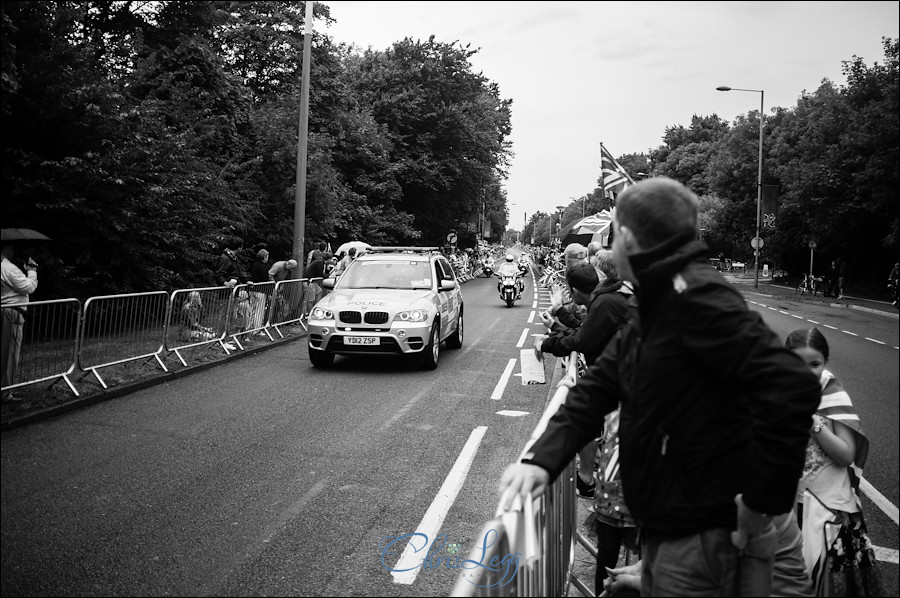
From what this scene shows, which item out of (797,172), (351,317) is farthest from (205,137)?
(797,172)

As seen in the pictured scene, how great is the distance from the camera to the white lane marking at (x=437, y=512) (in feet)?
14.0

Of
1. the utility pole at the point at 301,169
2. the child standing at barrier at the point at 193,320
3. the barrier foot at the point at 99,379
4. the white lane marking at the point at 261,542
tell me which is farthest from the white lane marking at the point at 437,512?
the utility pole at the point at 301,169

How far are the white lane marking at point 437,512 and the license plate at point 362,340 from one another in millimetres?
4044

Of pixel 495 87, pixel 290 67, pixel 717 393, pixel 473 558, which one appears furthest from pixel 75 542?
pixel 495 87

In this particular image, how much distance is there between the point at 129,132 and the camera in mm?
13977

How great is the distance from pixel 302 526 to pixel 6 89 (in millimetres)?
10538

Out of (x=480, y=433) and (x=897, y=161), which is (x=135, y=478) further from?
(x=897, y=161)

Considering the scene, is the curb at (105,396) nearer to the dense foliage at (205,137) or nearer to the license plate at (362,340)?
the license plate at (362,340)

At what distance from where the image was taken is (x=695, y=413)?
206cm

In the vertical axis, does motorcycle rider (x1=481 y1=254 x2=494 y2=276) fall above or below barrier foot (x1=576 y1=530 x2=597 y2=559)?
above

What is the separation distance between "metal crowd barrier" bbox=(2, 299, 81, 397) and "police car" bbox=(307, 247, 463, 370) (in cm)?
345

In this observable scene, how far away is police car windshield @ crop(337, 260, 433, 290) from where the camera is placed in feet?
41.7

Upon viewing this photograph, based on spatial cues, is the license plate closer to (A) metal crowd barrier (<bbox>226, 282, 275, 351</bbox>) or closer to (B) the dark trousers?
(A) metal crowd barrier (<bbox>226, 282, 275, 351</bbox>)

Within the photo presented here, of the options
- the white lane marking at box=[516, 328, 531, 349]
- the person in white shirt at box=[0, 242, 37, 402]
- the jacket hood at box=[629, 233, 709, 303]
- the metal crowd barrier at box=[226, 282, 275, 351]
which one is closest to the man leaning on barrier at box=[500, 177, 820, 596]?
the jacket hood at box=[629, 233, 709, 303]
